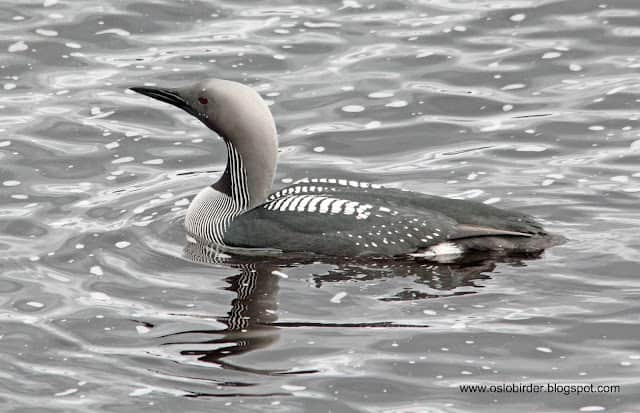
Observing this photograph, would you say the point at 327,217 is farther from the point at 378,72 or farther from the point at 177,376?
the point at 378,72

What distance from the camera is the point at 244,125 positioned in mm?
9336

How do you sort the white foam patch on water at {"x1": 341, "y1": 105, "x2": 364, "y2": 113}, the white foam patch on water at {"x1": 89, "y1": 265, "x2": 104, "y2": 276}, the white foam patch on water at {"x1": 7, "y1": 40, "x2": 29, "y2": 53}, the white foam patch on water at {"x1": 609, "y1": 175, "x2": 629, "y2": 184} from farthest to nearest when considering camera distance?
the white foam patch on water at {"x1": 7, "y1": 40, "x2": 29, "y2": 53}, the white foam patch on water at {"x1": 341, "y1": 105, "x2": 364, "y2": 113}, the white foam patch on water at {"x1": 609, "y1": 175, "x2": 629, "y2": 184}, the white foam patch on water at {"x1": 89, "y1": 265, "x2": 104, "y2": 276}

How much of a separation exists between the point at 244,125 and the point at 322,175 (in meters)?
1.32

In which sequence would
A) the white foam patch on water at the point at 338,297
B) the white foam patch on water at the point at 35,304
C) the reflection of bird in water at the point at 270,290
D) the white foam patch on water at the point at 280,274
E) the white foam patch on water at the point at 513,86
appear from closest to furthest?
the reflection of bird in water at the point at 270,290
the white foam patch on water at the point at 338,297
the white foam patch on water at the point at 35,304
the white foam patch on water at the point at 280,274
the white foam patch on water at the point at 513,86

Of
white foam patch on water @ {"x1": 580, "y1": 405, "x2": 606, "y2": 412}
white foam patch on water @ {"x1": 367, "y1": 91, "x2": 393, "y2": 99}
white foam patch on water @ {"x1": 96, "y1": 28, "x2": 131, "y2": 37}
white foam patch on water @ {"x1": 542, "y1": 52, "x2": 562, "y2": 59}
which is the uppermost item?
white foam patch on water @ {"x1": 96, "y1": 28, "x2": 131, "y2": 37}

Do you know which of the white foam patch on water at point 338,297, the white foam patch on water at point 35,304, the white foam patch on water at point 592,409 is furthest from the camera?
the white foam patch on water at point 35,304

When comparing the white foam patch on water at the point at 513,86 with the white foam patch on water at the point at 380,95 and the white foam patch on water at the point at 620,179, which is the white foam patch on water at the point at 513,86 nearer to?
the white foam patch on water at the point at 380,95

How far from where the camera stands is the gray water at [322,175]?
7.61m

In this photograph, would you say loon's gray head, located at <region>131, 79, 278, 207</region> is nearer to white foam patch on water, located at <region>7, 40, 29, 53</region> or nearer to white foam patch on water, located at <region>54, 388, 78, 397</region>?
white foam patch on water, located at <region>54, 388, 78, 397</region>

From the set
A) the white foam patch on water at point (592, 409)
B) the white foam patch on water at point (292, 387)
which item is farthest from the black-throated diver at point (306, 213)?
the white foam patch on water at point (592, 409)

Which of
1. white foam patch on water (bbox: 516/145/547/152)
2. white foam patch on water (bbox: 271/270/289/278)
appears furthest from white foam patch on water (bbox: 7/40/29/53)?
white foam patch on water (bbox: 271/270/289/278)

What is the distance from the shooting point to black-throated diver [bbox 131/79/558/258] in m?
8.95

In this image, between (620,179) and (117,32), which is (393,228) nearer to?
(620,179)

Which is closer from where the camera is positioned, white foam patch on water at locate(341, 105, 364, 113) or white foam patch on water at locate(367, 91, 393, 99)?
white foam patch on water at locate(341, 105, 364, 113)
